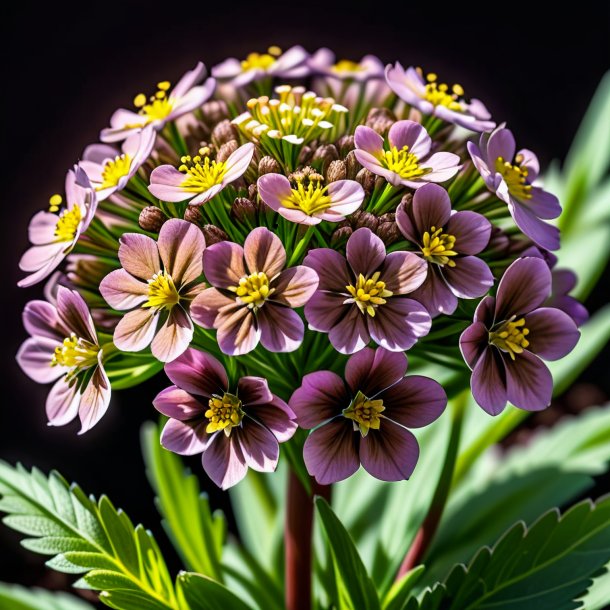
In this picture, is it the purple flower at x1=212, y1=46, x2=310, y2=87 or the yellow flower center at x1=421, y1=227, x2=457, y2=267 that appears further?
the purple flower at x1=212, y1=46, x2=310, y2=87

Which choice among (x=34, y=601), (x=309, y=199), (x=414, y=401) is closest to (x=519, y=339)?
(x=414, y=401)

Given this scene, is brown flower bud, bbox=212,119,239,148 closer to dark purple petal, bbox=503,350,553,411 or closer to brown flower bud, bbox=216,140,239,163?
brown flower bud, bbox=216,140,239,163

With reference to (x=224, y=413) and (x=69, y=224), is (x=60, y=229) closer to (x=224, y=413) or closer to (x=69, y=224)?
(x=69, y=224)

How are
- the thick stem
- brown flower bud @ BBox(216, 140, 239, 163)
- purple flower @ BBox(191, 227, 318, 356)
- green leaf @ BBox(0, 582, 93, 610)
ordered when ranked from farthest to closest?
1. green leaf @ BBox(0, 582, 93, 610)
2. the thick stem
3. brown flower bud @ BBox(216, 140, 239, 163)
4. purple flower @ BBox(191, 227, 318, 356)

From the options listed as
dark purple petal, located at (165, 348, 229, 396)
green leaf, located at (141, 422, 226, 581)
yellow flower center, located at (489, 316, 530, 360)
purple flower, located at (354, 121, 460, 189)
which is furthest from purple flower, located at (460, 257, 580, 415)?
green leaf, located at (141, 422, 226, 581)

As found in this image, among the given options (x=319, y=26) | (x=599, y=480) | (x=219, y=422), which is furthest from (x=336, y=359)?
(x=319, y=26)

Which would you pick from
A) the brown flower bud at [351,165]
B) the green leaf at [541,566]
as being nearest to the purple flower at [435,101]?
the brown flower bud at [351,165]

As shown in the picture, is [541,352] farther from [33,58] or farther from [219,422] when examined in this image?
[33,58]
